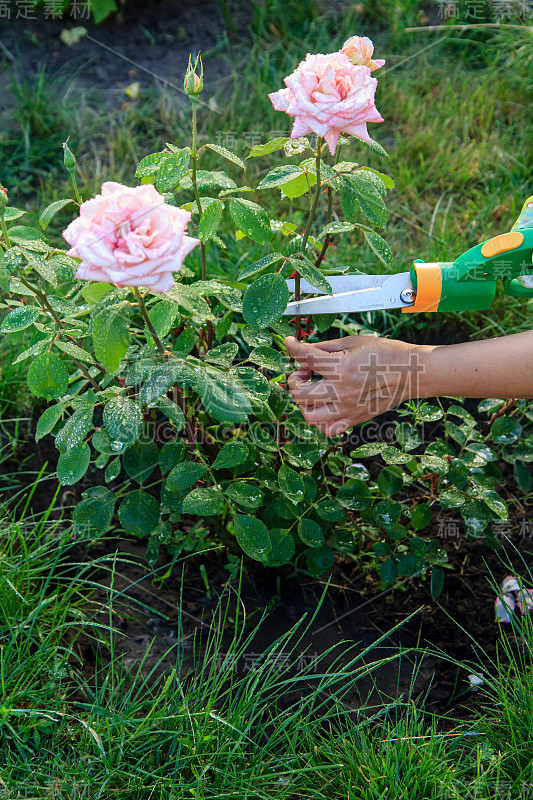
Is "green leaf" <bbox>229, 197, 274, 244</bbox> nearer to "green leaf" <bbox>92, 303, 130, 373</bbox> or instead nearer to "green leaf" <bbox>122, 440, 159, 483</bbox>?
"green leaf" <bbox>92, 303, 130, 373</bbox>

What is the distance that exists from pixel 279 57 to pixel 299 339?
2160 millimetres

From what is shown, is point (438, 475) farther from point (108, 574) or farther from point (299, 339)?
point (108, 574)

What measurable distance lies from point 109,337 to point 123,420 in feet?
0.58

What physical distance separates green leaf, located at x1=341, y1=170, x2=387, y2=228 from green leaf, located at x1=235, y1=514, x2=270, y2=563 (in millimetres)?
639

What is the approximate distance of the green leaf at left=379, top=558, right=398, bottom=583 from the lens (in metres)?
1.62

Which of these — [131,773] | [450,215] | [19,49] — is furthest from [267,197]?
[131,773]

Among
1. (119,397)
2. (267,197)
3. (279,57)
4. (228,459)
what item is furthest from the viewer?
(279,57)

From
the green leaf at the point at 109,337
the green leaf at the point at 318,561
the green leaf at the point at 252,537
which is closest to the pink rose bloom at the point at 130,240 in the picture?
the green leaf at the point at 109,337

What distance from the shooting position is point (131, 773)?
4.37ft

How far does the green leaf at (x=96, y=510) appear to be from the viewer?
1.48 metres

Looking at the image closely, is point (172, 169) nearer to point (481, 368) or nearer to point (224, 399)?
point (224, 399)

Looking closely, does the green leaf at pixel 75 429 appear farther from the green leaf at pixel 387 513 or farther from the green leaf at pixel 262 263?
the green leaf at pixel 387 513

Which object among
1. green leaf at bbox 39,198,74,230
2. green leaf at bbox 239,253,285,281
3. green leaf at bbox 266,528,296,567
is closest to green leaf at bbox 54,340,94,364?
green leaf at bbox 39,198,74,230

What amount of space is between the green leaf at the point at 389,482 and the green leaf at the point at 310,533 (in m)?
0.18
